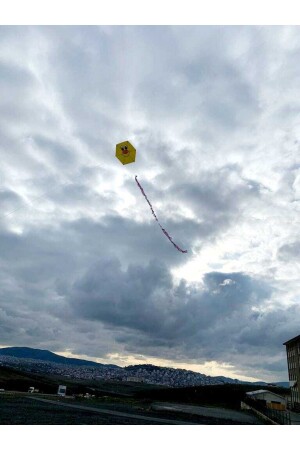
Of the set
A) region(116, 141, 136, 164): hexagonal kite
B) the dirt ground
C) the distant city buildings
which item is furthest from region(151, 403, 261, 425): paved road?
the distant city buildings

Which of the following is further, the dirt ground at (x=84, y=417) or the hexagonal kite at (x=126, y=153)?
the dirt ground at (x=84, y=417)

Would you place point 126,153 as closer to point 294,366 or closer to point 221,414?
point 221,414

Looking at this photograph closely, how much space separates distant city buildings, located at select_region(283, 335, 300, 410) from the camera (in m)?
103

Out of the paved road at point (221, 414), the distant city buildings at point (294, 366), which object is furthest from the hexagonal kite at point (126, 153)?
the distant city buildings at point (294, 366)

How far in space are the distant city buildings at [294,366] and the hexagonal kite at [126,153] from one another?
3638 inches

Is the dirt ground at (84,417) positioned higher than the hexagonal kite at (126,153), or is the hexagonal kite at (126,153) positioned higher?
the hexagonal kite at (126,153)

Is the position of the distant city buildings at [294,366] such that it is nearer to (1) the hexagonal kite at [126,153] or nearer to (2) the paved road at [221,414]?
(2) the paved road at [221,414]

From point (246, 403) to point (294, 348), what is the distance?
36.5 meters

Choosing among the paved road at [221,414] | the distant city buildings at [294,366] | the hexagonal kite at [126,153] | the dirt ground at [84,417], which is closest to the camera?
the hexagonal kite at [126,153]

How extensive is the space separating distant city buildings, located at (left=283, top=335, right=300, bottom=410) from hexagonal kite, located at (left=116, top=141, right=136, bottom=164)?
92.4 m

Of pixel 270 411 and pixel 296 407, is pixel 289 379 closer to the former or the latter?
pixel 296 407

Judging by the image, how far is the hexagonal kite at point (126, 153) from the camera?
110ft

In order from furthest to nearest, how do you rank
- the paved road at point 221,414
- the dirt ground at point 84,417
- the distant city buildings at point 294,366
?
the distant city buildings at point 294,366
the paved road at point 221,414
the dirt ground at point 84,417

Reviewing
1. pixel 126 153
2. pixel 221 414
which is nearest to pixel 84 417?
pixel 126 153
